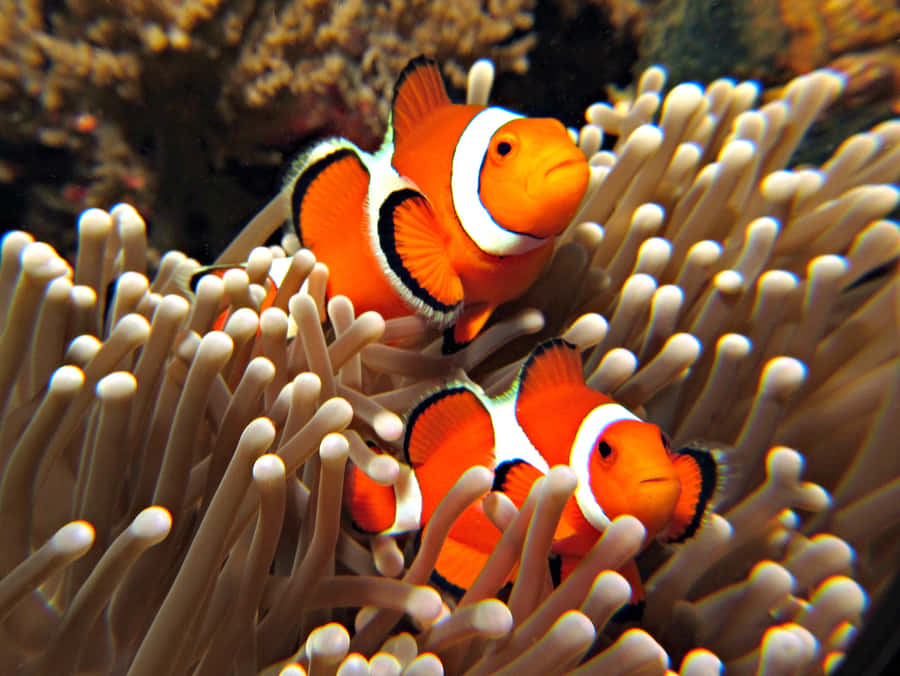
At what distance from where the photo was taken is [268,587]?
2.59 feet

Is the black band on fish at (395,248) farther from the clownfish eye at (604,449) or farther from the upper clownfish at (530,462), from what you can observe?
the clownfish eye at (604,449)

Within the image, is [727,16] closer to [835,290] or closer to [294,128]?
[835,290]

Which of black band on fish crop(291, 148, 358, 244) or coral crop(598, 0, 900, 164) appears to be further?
coral crop(598, 0, 900, 164)

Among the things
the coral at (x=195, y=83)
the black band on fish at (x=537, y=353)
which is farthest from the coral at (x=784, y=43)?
the black band on fish at (x=537, y=353)

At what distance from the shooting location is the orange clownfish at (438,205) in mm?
870

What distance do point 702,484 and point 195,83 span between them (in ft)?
4.52

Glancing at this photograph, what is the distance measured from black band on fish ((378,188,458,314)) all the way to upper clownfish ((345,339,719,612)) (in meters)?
0.14

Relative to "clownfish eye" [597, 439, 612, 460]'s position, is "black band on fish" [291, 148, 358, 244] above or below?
above

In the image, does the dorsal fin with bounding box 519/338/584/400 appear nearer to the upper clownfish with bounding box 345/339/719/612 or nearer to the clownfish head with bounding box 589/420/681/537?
the upper clownfish with bounding box 345/339/719/612

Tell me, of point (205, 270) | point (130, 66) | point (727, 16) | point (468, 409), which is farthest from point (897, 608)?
point (130, 66)

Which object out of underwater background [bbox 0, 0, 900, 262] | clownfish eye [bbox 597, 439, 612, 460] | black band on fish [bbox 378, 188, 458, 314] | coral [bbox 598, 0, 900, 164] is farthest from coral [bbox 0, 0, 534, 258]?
clownfish eye [bbox 597, 439, 612, 460]

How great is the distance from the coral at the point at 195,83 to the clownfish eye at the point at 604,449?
111 cm

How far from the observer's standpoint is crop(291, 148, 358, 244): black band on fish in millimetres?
1073

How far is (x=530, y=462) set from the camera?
2.72ft
